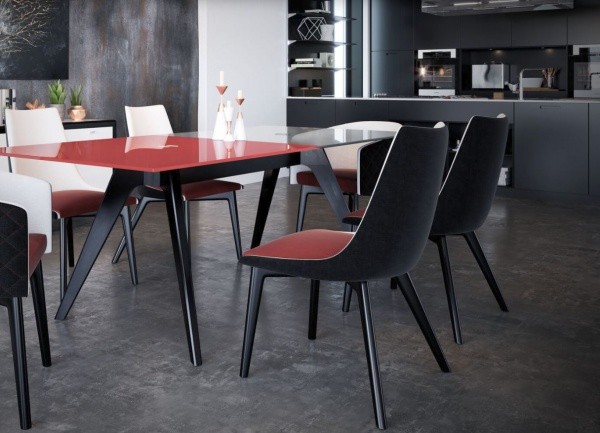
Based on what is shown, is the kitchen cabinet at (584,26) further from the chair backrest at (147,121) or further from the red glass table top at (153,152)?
the red glass table top at (153,152)

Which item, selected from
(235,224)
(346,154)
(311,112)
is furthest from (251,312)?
(311,112)

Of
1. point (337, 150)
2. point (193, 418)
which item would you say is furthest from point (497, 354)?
point (337, 150)

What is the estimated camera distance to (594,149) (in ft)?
22.4

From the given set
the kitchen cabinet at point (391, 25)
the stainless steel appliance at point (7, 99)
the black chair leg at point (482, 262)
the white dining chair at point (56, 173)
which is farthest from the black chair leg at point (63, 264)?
the kitchen cabinet at point (391, 25)

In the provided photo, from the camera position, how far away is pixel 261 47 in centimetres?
811

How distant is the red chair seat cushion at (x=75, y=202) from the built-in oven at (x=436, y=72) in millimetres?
5773

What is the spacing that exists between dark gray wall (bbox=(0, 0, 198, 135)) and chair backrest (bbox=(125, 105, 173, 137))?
168 cm

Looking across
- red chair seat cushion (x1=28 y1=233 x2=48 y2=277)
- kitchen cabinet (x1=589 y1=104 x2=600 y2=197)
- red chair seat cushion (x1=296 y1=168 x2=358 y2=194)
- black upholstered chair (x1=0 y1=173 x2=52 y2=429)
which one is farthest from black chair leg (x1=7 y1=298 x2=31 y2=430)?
kitchen cabinet (x1=589 y1=104 x2=600 y2=197)

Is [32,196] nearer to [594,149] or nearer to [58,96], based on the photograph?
[58,96]

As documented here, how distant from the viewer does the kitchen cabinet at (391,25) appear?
30.2 ft

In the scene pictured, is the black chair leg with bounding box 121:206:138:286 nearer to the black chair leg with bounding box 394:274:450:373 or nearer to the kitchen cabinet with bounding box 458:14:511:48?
the black chair leg with bounding box 394:274:450:373

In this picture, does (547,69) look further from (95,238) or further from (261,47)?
(95,238)

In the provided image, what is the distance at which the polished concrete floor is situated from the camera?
2492 mm

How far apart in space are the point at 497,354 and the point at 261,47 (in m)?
5.63
